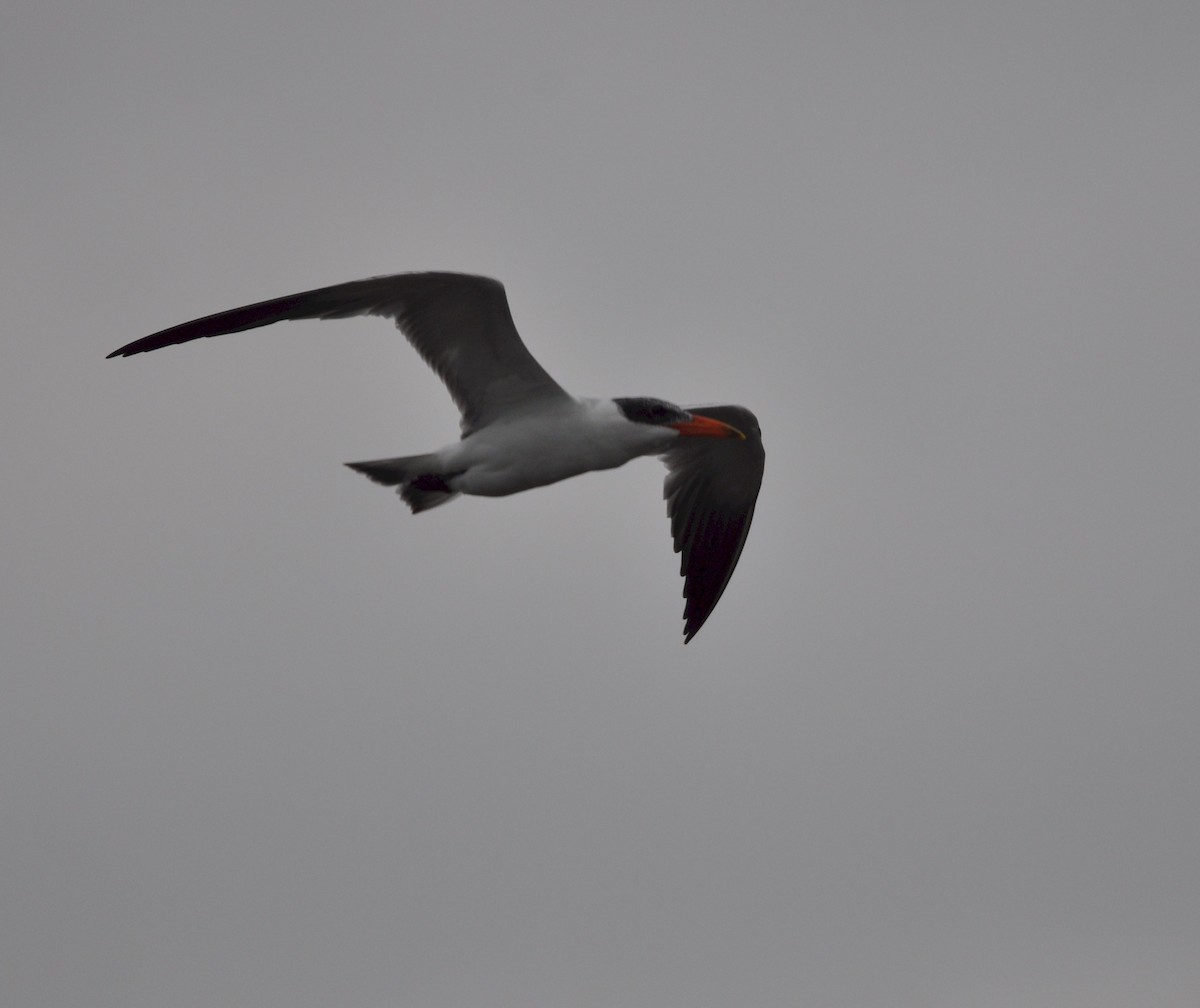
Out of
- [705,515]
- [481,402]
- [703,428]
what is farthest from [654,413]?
[705,515]

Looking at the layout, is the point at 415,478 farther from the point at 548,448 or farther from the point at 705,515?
the point at 705,515

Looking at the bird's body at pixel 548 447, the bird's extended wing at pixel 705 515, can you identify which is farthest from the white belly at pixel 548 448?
the bird's extended wing at pixel 705 515

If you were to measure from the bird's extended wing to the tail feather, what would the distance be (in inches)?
149

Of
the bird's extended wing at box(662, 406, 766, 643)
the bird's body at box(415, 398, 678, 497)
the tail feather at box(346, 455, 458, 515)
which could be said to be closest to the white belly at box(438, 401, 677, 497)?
the bird's body at box(415, 398, 678, 497)

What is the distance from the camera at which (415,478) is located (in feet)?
45.2

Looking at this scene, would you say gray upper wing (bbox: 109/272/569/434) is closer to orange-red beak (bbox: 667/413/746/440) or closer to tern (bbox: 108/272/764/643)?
tern (bbox: 108/272/764/643)

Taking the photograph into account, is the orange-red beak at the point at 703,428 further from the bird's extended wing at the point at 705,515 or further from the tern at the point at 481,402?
the bird's extended wing at the point at 705,515

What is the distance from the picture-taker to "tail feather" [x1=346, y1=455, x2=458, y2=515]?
13.7 meters

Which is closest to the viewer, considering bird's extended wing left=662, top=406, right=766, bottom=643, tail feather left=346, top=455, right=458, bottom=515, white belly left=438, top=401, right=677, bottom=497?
white belly left=438, top=401, right=677, bottom=497

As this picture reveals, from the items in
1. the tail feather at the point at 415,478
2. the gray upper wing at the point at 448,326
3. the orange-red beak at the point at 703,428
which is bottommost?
the tail feather at the point at 415,478

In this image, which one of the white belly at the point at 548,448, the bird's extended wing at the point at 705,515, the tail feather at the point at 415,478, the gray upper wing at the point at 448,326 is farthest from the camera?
the bird's extended wing at the point at 705,515

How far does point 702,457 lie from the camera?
1688 cm

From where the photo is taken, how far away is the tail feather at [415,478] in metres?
13.7

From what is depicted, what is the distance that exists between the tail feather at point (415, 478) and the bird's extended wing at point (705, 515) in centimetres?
378
